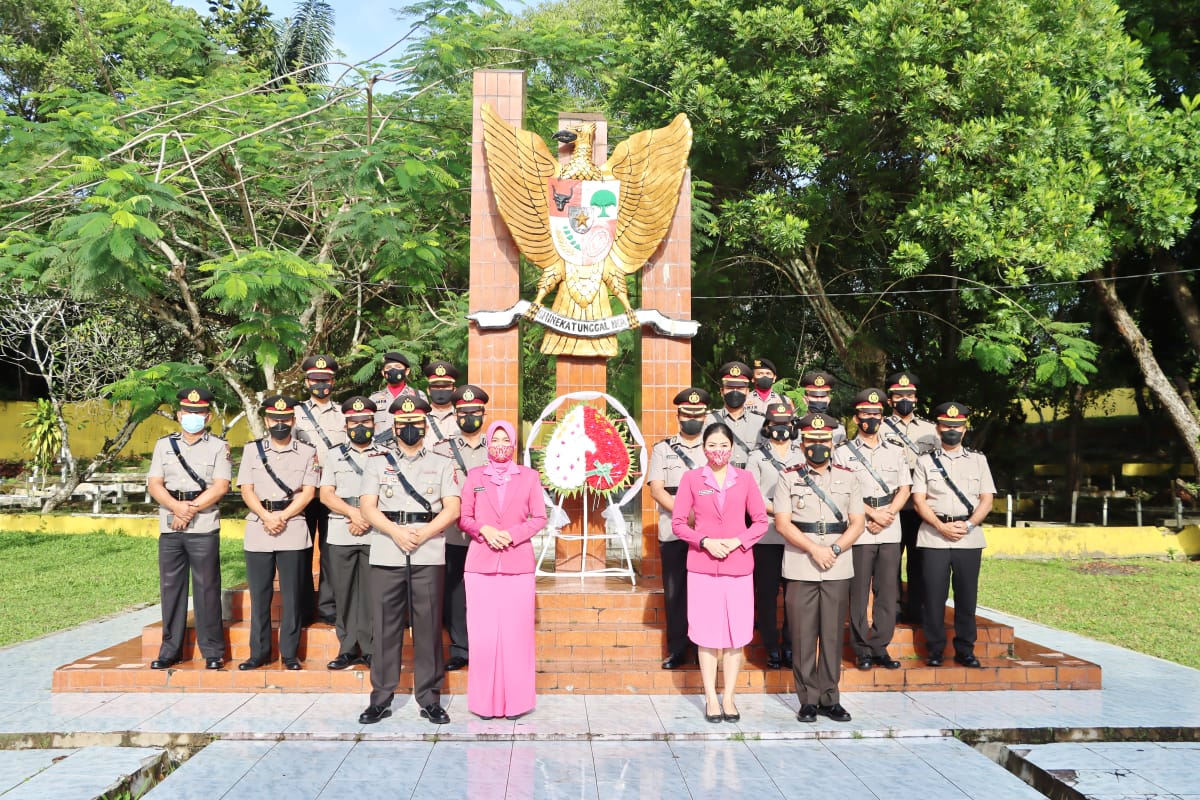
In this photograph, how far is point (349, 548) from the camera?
577 centimetres

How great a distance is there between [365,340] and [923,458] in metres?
8.67

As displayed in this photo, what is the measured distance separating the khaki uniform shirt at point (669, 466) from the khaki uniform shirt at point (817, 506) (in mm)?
845

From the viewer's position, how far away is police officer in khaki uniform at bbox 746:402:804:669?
572cm

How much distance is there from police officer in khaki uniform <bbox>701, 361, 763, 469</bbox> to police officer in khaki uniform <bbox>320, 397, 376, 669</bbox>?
7.85 feet

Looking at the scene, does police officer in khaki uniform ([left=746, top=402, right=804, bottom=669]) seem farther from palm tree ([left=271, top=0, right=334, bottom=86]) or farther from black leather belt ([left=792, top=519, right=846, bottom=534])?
palm tree ([left=271, top=0, right=334, bottom=86])

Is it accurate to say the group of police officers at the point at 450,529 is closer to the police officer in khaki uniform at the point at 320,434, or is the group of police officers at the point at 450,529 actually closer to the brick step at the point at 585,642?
the police officer in khaki uniform at the point at 320,434

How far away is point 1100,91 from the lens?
36.4ft

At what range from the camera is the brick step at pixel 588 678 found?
220 inches

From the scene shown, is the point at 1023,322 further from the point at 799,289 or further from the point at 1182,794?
the point at 1182,794

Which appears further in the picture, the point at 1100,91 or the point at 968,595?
the point at 1100,91

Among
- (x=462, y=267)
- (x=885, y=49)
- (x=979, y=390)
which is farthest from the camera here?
(x=979, y=390)

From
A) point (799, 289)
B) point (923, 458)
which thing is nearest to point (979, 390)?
point (799, 289)

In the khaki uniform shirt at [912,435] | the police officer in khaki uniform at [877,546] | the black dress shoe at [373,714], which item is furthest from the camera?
the khaki uniform shirt at [912,435]

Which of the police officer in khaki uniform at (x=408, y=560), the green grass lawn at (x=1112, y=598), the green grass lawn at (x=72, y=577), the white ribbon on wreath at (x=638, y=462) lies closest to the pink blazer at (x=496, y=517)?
the police officer in khaki uniform at (x=408, y=560)
